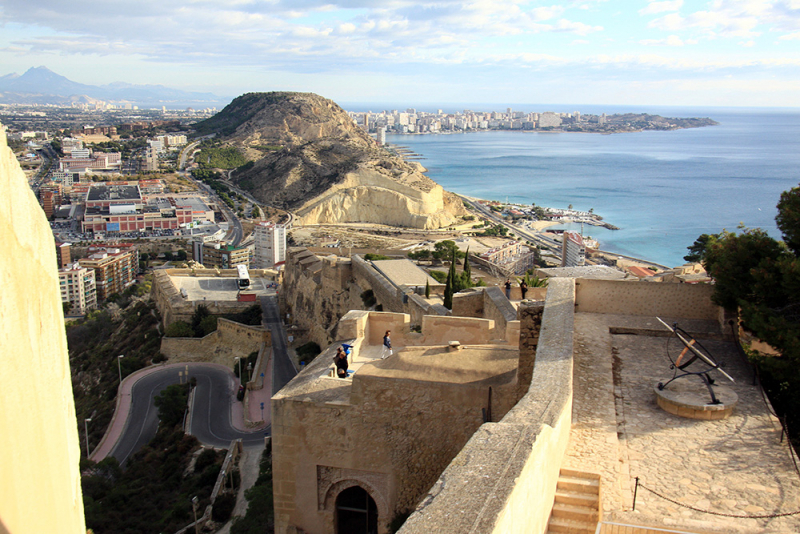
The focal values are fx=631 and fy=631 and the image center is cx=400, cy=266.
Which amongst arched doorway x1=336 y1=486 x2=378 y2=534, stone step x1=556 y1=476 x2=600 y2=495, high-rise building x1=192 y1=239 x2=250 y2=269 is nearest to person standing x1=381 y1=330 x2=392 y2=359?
arched doorway x1=336 y1=486 x2=378 y2=534

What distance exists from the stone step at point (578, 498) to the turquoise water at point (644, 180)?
4790 cm

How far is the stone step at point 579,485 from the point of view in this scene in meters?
3.73

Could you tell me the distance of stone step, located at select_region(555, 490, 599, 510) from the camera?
143 inches

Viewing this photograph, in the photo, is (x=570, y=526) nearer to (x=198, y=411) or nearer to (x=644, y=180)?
(x=198, y=411)

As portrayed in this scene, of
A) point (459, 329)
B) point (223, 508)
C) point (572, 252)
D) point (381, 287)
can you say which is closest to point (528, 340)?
point (459, 329)

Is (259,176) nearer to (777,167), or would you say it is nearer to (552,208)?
(552,208)

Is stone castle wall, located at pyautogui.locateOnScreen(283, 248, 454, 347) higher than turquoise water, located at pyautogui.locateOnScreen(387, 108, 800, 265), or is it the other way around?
stone castle wall, located at pyautogui.locateOnScreen(283, 248, 454, 347)

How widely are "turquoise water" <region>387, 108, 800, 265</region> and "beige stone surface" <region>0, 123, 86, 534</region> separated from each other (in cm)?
5071

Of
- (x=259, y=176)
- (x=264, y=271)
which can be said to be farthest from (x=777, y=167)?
(x=264, y=271)

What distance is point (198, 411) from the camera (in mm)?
15875

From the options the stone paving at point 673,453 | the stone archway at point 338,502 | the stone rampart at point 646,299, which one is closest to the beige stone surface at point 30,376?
the stone paving at point 673,453

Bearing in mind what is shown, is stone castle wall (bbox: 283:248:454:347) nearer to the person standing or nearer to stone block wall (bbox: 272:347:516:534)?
the person standing

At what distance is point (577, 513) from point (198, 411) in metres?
13.9

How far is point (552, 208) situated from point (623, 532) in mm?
72471
